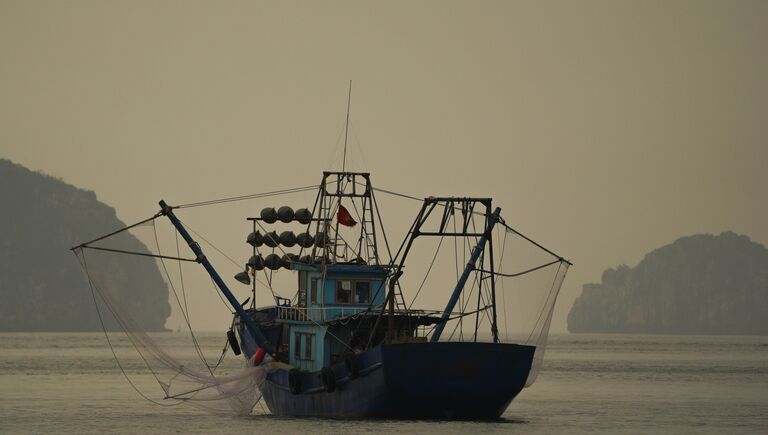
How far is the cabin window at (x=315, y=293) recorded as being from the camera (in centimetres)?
6519

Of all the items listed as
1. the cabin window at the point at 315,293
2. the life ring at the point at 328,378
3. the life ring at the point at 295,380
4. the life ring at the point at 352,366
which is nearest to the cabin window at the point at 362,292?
the cabin window at the point at 315,293

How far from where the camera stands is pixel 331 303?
2549 inches

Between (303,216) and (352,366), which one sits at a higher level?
(303,216)

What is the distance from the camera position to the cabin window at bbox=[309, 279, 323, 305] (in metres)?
65.2

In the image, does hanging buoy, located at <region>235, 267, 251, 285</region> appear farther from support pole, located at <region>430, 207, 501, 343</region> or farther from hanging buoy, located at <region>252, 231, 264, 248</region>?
support pole, located at <region>430, 207, 501, 343</region>

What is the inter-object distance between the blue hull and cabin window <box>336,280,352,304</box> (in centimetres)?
432

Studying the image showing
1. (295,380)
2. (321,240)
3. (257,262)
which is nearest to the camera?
(295,380)

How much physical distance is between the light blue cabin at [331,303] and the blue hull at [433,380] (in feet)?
8.71

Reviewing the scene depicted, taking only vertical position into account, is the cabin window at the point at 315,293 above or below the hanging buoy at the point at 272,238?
below

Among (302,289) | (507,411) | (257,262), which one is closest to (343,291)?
(302,289)

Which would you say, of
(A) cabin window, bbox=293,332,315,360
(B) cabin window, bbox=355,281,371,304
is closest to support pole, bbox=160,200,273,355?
(A) cabin window, bbox=293,332,315,360

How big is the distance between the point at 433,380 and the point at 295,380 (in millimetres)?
8504

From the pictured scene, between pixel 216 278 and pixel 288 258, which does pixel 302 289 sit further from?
pixel 288 258

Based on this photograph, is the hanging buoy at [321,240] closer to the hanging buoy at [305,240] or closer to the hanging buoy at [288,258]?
the hanging buoy at [305,240]
